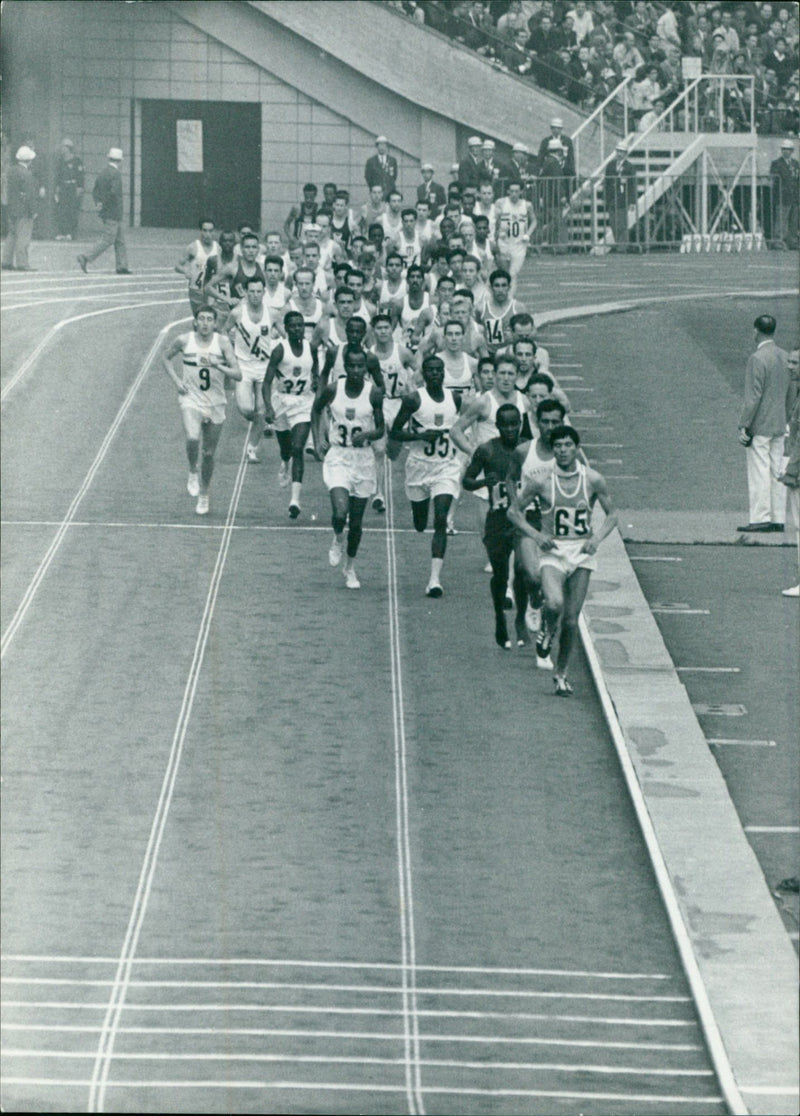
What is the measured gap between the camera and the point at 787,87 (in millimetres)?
39469

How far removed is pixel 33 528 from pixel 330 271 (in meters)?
7.77

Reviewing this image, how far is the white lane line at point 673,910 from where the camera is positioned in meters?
10.5

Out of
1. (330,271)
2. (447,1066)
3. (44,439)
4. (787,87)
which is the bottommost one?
(447,1066)

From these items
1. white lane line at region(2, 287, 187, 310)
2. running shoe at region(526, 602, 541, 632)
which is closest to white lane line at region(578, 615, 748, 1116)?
running shoe at region(526, 602, 541, 632)

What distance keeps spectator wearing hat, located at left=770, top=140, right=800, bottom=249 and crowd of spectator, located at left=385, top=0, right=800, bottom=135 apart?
68 centimetres

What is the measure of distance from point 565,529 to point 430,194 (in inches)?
776

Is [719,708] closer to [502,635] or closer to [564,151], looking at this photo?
[502,635]

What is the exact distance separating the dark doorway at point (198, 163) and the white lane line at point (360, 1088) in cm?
3401

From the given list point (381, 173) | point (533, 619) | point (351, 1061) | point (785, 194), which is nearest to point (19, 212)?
point (381, 173)

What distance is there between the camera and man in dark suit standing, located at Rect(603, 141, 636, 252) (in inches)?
1519

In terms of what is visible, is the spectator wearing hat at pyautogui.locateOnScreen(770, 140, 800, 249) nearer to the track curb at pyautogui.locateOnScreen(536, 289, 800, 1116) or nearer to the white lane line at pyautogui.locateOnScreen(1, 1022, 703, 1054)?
the track curb at pyautogui.locateOnScreen(536, 289, 800, 1116)

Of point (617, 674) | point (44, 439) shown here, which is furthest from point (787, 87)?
point (617, 674)

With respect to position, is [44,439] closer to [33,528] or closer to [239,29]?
[33,528]

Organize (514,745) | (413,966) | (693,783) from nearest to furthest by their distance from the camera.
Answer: (413,966) → (693,783) → (514,745)
